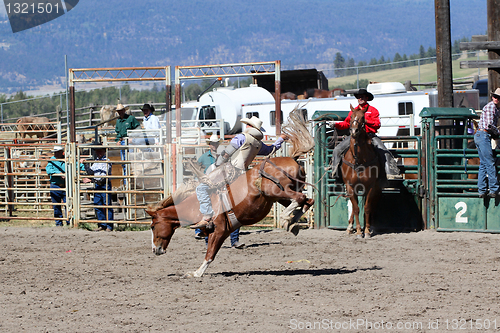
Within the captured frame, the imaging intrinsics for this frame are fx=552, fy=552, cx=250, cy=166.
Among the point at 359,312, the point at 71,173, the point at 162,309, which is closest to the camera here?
the point at 359,312

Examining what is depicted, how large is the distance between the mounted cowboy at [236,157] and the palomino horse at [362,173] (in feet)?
9.32

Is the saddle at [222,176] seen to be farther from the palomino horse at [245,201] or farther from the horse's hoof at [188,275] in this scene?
the horse's hoof at [188,275]

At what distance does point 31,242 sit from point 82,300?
16.0ft

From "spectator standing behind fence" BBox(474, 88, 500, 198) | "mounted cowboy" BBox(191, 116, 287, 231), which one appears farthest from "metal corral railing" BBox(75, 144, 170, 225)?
"spectator standing behind fence" BBox(474, 88, 500, 198)

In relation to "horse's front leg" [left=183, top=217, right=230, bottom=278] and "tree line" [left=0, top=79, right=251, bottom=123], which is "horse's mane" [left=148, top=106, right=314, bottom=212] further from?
"tree line" [left=0, top=79, right=251, bottom=123]

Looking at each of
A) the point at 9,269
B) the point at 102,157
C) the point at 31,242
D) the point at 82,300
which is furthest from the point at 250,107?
the point at 82,300

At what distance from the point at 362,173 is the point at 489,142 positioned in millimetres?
2226

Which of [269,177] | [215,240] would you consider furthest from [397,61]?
[215,240]

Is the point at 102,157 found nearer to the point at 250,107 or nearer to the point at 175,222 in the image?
the point at 175,222

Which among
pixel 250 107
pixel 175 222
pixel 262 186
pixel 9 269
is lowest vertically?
pixel 9 269

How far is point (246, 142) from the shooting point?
7.04 m

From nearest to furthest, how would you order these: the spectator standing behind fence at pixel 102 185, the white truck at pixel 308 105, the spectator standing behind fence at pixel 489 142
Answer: the spectator standing behind fence at pixel 489 142
the spectator standing behind fence at pixel 102 185
the white truck at pixel 308 105

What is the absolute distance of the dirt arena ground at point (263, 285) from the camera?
16.2 ft

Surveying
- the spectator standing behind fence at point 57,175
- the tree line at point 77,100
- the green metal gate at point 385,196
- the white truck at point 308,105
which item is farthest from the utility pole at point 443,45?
the tree line at point 77,100
